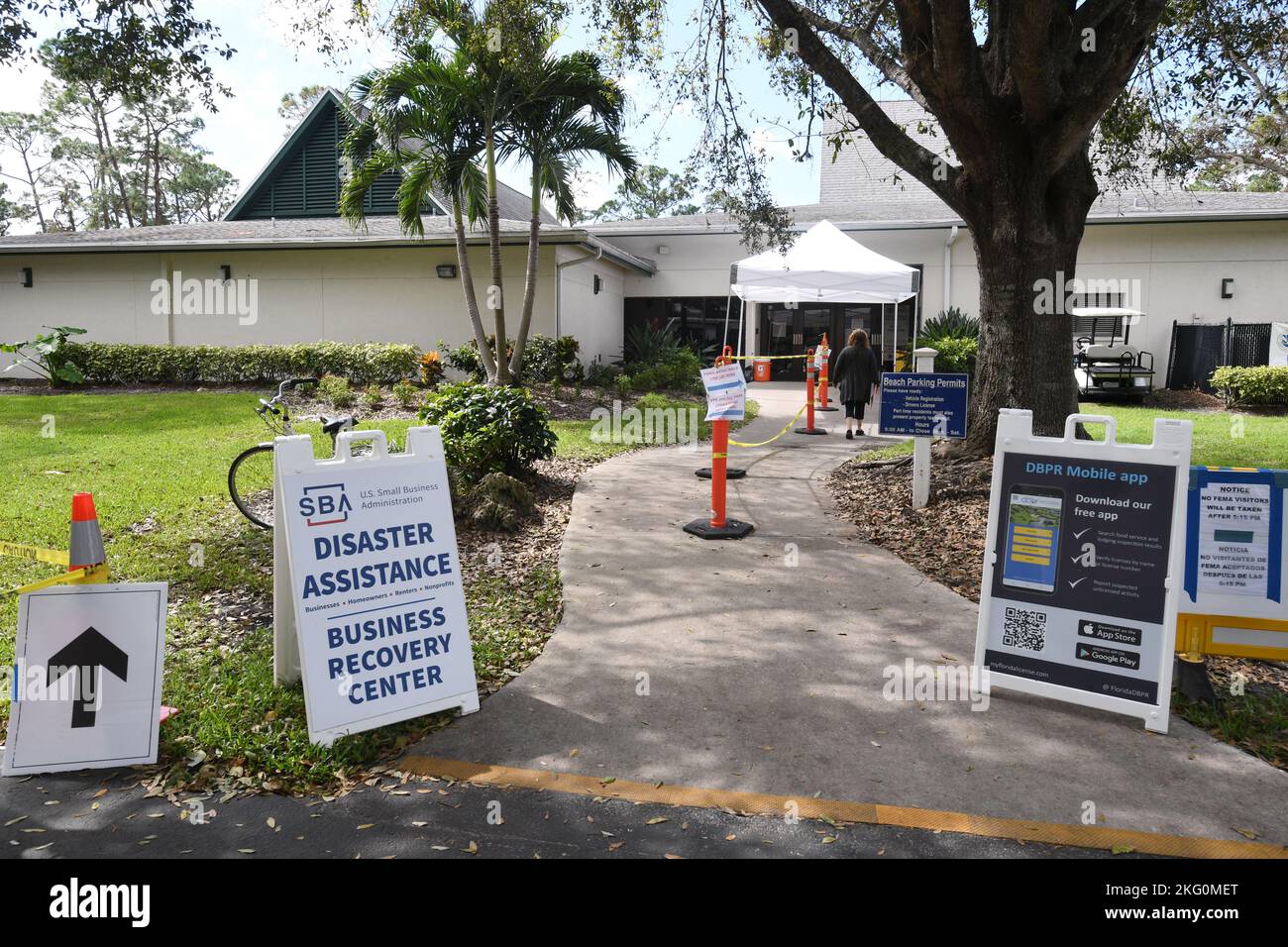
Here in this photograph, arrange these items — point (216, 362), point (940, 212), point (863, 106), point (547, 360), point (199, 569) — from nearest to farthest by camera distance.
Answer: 1. point (199, 569)
2. point (863, 106)
3. point (547, 360)
4. point (216, 362)
5. point (940, 212)

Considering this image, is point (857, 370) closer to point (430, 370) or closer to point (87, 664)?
point (430, 370)

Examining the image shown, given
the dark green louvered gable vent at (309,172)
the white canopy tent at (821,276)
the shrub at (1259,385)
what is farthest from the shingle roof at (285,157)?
the shrub at (1259,385)

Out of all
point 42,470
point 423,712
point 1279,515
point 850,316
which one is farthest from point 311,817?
point 850,316

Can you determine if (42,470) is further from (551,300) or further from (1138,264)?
(1138,264)

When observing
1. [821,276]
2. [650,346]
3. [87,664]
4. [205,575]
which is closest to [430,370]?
[650,346]

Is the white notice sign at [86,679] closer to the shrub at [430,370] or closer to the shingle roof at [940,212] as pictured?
the shrub at [430,370]

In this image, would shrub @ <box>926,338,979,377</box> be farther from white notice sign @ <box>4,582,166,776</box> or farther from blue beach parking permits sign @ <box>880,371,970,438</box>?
white notice sign @ <box>4,582,166,776</box>

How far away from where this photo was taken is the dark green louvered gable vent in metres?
21.3

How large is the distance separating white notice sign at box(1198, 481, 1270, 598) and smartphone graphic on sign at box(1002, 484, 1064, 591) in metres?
0.77

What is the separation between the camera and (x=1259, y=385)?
16469 mm

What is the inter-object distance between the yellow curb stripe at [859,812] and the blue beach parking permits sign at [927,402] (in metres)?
5.40

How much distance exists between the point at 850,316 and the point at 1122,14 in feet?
51.4

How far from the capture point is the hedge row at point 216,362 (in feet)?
58.6

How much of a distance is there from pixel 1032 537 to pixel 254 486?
7377mm
